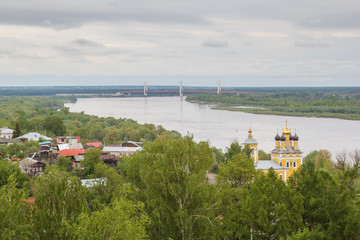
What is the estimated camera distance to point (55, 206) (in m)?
4.84

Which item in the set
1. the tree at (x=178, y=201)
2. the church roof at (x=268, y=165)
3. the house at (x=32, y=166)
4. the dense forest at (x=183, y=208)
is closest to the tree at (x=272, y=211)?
the dense forest at (x=183, y=208)

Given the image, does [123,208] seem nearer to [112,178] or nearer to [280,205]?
[280,205]

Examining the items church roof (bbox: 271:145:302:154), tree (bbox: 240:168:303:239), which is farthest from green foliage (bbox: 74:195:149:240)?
church roof (bbox: 271:145:302:154)

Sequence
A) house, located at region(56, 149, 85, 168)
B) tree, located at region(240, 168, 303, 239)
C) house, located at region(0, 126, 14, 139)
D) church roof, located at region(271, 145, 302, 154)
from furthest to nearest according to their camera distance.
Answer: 1. house, located at region(0, 126, 14, 139)
2. house, located at region(56, 149, 85, 168)
3. church roof, located at region(271, 145, 302, 154)
4. tree, located at region(240, 168, 303, 239)

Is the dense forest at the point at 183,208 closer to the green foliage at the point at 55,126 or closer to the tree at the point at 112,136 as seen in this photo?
the tree at the point at 112,136

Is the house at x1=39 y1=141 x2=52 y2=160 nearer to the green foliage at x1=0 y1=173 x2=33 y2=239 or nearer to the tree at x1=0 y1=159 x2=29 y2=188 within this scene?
the tree at x1=0 y1=159 x2=29 y2=188

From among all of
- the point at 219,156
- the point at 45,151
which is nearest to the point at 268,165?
the point at 219,156

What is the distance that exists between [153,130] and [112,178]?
13.4 meters

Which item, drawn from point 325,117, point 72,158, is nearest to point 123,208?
point 72,158

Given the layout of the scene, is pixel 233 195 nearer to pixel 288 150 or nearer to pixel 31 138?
pixel 288 150

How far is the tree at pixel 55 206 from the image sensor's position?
15.3ft

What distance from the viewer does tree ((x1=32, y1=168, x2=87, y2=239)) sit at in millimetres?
4666

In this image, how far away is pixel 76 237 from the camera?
4.52 m

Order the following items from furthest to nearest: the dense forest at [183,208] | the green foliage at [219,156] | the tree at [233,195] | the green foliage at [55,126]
A: the green foliage at [55,126]
the green foliage at [219,156]
the tree at [233,195]
the dense forest at [183,208]
